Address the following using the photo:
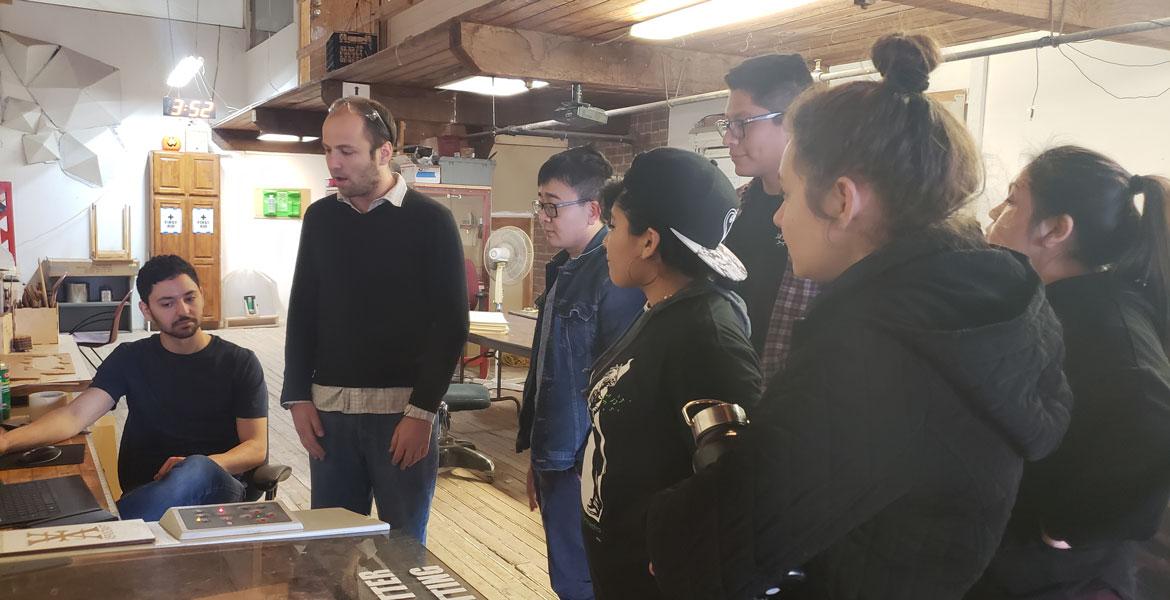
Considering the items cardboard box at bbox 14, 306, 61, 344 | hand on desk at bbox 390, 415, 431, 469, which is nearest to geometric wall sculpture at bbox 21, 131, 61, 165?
cardboard box at bbox 14, 306, 61, 344

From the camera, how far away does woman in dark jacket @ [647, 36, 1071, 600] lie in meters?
0.90

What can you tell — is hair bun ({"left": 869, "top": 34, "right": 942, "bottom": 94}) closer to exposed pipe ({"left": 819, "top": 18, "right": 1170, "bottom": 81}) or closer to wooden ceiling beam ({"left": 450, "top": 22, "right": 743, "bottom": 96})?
exposed pipe ({"left": 819, "top": 18, "right": 1170, "bottom": 81})

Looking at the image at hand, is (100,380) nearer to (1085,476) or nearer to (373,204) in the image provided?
(373,204)

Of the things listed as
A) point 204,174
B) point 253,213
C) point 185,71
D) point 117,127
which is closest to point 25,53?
point 117,127

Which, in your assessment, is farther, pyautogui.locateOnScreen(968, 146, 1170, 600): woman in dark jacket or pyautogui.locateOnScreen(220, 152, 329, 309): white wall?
pyautogui.locateOnScreen(220, 152, 329, 309): white wall

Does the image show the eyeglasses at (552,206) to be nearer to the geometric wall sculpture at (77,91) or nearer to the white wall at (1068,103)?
the white wall at (1068,103)

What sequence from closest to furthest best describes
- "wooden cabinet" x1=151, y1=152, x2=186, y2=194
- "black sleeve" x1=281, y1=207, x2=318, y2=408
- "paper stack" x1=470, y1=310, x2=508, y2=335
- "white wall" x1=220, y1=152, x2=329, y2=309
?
"black sleeve" x1=281, y1=207, x2=318, y2=408 < "paper stack" x1=470, y1=310, x2=508, y2=335 < "wooden cabinet" x1=151, y1=152, x2=186, y2=194 < "white wall" x1=220, y1=152, x2=329, y2=309

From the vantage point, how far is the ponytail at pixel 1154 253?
176cm

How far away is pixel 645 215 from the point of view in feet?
5.11

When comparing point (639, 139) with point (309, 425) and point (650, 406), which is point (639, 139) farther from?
point (650, 406)

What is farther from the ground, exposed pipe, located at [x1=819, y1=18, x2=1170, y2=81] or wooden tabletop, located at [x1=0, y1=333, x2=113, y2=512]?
exposed pipe, located at [x1=819, y1=18, x2=1170, y2=81]

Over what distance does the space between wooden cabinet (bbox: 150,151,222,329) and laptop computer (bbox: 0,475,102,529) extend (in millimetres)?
10669

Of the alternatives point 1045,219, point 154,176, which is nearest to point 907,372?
point 1045,219

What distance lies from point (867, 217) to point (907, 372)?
0.21 meters
